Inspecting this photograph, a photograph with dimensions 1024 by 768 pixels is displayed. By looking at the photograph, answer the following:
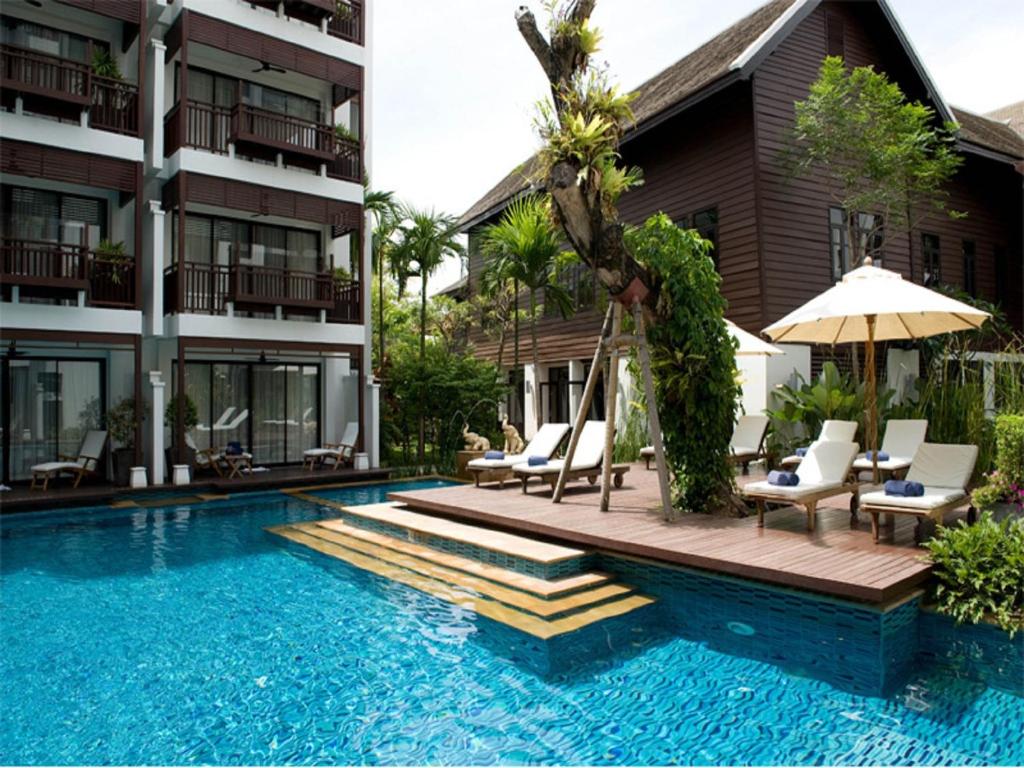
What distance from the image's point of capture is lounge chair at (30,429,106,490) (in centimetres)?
1170

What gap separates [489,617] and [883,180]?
37.2 feet

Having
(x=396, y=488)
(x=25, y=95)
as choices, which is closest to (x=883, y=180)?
(x=396, y=488)

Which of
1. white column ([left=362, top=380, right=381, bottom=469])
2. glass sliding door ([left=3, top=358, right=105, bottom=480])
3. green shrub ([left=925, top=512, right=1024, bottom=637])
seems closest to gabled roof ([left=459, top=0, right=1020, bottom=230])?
white column ([left=362, top=380, right=381, bottom=469])

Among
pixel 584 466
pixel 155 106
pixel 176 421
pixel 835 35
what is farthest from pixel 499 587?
pixel 835 35

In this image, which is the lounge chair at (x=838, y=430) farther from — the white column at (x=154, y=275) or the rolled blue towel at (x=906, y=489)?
the white column at (x=154, y=275)

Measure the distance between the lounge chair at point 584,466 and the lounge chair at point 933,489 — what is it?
11.8 feet

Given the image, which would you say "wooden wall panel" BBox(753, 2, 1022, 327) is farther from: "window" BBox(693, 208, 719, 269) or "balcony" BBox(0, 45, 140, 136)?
"balcony" BBox(0, 45, 140, 136)

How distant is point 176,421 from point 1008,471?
1358 centimetres

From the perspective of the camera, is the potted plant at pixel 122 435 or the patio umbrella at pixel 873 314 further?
the potted plant at pixel 122 435

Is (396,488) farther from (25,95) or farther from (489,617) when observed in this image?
(25,95)

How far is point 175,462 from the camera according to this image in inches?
513

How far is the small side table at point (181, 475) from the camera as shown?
41.9ft

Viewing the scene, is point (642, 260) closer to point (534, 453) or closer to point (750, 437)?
point (534, 453)

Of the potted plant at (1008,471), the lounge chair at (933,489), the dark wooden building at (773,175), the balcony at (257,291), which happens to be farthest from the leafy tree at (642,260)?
the balcony at (257,291)
